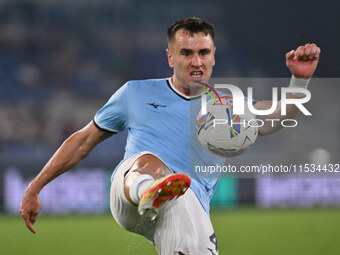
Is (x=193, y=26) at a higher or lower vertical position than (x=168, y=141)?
higher

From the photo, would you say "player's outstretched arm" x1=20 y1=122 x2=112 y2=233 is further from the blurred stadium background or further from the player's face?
the blurred stadium background

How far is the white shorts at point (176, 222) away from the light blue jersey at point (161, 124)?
23 centimetres

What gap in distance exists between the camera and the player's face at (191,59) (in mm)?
4301

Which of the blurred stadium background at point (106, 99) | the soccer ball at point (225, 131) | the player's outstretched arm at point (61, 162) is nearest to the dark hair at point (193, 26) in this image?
the soccer ball at point (225, 131)

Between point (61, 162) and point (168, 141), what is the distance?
787 millimetres

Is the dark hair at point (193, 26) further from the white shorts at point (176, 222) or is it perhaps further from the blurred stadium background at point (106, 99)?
the blurred stadium background at point (106, 99)

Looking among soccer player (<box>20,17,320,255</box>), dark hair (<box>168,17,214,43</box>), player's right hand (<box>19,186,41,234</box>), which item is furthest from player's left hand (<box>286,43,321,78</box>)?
player's right hand (<box>19,186,41,234</box>)

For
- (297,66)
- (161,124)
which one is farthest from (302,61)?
(161,124)

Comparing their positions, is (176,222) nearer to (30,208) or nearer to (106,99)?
(30,208)

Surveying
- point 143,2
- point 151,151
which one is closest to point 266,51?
point 143,2

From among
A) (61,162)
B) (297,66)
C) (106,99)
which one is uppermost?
(297,66)

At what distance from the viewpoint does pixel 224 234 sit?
8.27 metres

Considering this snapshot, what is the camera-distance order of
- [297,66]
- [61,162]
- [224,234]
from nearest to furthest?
[297,66]
[61,162]
[224,234]

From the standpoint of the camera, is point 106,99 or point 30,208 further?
point 106,99
